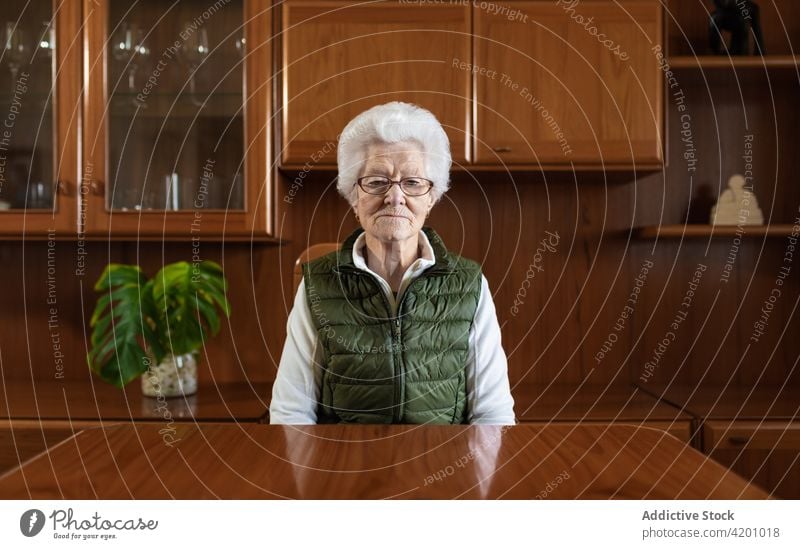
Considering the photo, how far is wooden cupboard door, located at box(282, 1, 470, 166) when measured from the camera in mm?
1464

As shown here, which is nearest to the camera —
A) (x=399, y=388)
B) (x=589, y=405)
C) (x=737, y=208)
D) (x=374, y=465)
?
(x=374, y=465)

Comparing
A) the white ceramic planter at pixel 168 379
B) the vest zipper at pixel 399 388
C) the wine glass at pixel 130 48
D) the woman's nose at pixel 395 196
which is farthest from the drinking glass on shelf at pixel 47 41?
the vest zipper at pixel 399 388

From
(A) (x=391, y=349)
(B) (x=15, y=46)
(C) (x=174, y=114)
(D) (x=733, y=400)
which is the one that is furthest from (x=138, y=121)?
(D) (x=733, y=400)

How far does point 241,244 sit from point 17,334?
2.00 ft

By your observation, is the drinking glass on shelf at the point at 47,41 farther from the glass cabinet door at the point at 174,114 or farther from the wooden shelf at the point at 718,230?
the wooden shelf at the point at 718,230

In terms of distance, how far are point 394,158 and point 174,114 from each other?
73cm

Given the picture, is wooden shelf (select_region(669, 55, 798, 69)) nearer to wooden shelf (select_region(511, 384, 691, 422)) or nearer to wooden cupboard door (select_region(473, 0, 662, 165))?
wooden cupboard door (select_region(473, 0, 662, 165))

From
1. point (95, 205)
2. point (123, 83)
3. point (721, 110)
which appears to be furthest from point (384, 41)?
point (721, 110)

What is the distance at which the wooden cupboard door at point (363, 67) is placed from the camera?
1.46 m

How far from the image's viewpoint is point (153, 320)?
140cm

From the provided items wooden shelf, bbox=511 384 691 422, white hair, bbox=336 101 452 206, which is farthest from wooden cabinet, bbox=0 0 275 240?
wooden shelf, bbox=511 384 691 422

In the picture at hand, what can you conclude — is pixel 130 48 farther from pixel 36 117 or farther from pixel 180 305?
pixel 180 305

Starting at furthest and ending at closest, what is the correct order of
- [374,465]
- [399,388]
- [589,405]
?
[589,405] < [399,388] < [374,465]

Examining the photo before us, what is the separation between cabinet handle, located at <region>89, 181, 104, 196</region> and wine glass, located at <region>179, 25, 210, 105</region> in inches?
10.5
